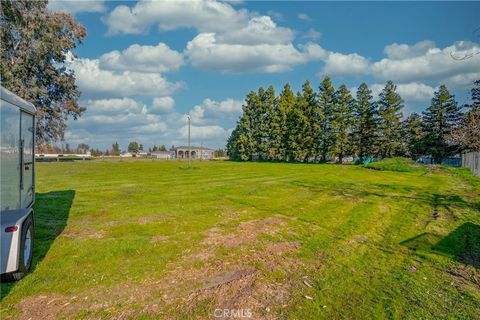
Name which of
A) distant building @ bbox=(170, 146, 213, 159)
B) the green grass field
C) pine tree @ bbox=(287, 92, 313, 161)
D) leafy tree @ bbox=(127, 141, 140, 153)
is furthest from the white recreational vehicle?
leafy tree @ bbox=(127, 141, 140, 153)

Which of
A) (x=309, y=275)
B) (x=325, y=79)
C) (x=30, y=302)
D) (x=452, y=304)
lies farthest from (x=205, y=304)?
(x=325, y=79)

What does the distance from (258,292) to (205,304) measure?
783 millimetres

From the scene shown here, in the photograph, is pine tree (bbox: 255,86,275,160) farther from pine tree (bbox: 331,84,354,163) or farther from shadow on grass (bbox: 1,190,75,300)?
shadow on grass (bbox: 1,190,75,300)

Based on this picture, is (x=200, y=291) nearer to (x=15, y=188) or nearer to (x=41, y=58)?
(x=15, y=188)

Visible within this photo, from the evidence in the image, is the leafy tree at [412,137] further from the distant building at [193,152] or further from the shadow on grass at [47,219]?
the distant building at [193,152]

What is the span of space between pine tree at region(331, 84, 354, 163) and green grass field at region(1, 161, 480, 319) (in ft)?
114

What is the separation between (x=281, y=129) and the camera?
51.7 m

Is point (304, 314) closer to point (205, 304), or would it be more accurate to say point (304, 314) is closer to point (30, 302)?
point (205, 304)

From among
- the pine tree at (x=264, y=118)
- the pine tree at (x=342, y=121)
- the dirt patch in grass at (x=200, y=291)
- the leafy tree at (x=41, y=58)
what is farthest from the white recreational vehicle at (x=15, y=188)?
the pine tree at (x=264, y=118)

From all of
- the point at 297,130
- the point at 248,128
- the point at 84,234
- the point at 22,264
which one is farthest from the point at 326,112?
the point at 22,264

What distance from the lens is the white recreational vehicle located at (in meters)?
4.18

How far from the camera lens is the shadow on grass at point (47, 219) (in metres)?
5.68

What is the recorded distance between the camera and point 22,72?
27500 millimetres

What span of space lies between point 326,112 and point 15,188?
44.3 meters
